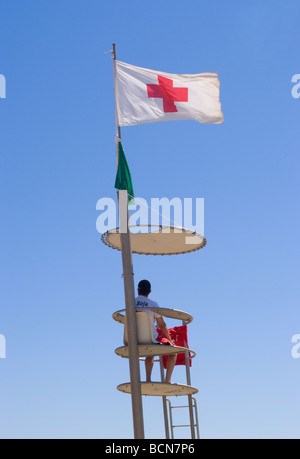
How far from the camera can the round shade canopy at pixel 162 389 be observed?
16.7 metres

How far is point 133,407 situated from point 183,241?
184 inches

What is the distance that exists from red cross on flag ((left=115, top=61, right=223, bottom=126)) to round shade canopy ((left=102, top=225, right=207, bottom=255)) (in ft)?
8.59

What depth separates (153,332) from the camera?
16.7m

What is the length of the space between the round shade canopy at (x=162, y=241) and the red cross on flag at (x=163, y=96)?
262cm

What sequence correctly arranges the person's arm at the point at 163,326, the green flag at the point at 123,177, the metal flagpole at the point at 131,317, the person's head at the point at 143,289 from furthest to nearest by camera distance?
the green flag at the point at 123,177 < the person's head at the point at 143,289 < the person's arm at the point at 163,326 < the metal flagpole at the point at 131,317

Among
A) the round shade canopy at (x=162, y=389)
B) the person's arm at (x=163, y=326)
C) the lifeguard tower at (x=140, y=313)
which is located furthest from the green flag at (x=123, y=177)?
the round shade canopy at (x=162, y=389)

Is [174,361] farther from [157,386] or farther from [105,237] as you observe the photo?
[105,237]

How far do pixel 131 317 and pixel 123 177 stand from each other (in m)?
3.36

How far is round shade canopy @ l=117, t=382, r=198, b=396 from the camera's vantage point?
16.7m

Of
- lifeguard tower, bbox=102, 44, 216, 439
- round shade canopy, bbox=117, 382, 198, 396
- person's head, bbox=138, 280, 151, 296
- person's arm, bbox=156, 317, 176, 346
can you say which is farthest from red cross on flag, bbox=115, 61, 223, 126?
round shade canopy, bbox=117, 382, 198, 396

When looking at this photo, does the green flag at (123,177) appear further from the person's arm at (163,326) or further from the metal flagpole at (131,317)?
the person's arm at (163,326)

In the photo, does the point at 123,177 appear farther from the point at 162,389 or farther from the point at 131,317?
the point at 162,389

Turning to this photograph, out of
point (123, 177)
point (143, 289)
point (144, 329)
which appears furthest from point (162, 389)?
point (123, 177)
